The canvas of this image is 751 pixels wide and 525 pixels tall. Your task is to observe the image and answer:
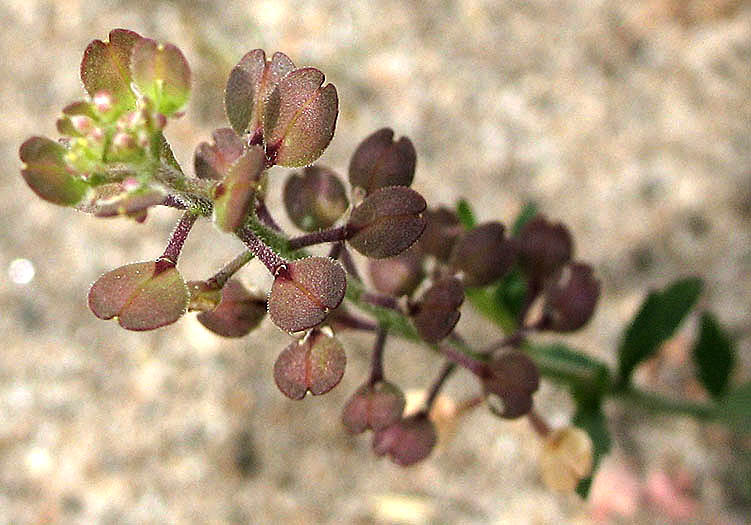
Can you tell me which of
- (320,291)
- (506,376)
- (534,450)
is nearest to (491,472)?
(534,450)

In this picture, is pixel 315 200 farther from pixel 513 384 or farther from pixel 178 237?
pixel 513 384

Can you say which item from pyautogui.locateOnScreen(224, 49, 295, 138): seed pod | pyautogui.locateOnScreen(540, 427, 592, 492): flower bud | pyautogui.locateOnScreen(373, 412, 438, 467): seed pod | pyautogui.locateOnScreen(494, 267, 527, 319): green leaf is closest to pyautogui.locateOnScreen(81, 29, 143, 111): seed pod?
pyautogui.locateOnScreen(224, 49, 295, 138): seed pod

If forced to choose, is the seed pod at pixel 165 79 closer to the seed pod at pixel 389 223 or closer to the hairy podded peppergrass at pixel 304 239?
the hairy podded peppergrass at pixel 304 239

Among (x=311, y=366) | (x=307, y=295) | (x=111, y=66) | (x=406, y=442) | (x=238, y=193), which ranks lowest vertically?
(x=406, y=442)

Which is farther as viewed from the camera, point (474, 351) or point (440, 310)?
point (474, 351)

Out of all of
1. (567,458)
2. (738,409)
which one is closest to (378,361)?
(567,458)

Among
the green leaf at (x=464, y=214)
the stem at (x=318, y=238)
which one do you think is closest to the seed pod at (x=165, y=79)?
the stem at (x=318, y=238)
